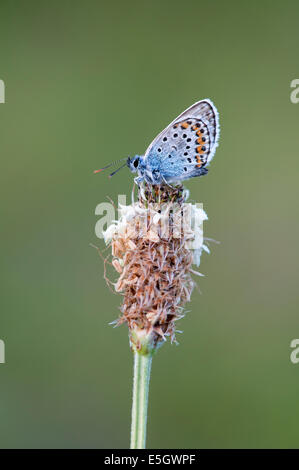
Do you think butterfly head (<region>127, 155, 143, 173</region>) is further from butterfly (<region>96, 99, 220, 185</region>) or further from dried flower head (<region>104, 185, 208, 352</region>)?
dried flower head (<region>104, 185, 208, 352</region>)

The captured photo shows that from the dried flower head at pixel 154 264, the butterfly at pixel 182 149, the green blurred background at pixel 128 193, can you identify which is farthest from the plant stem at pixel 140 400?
the green blurred background at pixel 128 193

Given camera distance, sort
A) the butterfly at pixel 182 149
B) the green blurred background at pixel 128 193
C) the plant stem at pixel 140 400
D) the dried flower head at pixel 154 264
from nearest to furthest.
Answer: the plant stem at pixel 140 400
the dried flower head at pixel 154 264
the butterfly at pixel 182 149
the green blurred background at pixel 128 193

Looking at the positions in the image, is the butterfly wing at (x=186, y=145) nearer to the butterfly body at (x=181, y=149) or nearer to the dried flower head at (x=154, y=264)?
the butterfly body at (x=181, y=149)

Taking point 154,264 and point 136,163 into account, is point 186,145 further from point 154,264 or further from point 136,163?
point 154,264

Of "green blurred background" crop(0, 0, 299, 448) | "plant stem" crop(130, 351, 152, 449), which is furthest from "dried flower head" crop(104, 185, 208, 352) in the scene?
"green blurred background" crop(0, 0, 299, 448)

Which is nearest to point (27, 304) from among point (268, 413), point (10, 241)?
point (10, 241)

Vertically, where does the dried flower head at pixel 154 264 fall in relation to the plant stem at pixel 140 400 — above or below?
above

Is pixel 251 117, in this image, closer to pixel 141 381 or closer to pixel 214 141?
pixel 214 141

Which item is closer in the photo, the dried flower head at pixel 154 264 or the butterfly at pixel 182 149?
the dried flower head at pixel 154 264
